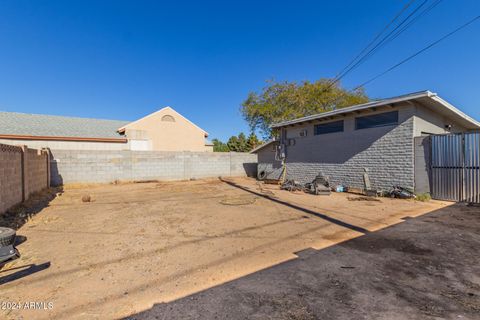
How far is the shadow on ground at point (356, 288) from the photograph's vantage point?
205cm

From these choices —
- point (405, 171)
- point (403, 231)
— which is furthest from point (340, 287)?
point (405, 171)

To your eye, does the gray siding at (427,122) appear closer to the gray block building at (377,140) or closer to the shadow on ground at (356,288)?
the gray block building at (377,140)

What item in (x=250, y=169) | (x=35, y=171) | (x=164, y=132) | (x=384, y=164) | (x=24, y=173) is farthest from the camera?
(x=164, y=132)

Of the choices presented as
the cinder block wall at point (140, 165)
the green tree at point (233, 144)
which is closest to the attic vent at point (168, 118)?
the cinder block wall at point (140, 165)

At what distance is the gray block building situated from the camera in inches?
308

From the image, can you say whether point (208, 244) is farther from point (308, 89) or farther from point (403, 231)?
point (308, 89)

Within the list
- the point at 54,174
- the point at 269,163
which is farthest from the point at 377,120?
the point at 54,174

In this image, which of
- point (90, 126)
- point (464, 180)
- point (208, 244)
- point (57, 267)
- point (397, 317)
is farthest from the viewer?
point (90, 126)

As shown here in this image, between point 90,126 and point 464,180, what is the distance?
77.6 ft

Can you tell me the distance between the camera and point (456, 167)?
7082 mm

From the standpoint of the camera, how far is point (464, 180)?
6965mm

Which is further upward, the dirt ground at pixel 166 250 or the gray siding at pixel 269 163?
the gray siding at pixel 269 163

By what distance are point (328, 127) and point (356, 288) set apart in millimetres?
9743

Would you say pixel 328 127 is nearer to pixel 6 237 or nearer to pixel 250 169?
pixel 250 169
